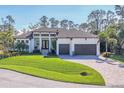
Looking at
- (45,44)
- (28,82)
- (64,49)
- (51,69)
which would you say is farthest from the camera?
(64,49)

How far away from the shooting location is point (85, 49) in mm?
28953

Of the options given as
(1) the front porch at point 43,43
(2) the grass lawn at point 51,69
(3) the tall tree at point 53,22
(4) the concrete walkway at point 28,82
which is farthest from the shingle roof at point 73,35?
(4) the concrete walkway at point 28,82

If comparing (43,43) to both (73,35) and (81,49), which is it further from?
(81,49)

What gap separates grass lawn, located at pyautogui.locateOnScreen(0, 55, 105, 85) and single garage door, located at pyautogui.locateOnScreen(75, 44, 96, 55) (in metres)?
7.37

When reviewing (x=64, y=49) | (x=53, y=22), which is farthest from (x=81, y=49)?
(x=53, y=22)

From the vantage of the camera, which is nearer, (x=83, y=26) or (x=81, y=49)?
(x=81, y=49)

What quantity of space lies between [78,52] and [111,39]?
3.64 metres

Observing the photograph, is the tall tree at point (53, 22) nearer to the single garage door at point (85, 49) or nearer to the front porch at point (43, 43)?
the front porch at point (43, 43)

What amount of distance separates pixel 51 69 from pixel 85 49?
10.9 meters

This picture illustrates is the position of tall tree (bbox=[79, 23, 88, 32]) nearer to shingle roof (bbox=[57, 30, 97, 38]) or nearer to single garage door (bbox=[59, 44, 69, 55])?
shingle roof (bbox=[57, 30, 97, 38])

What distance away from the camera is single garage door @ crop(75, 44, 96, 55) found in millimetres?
28906

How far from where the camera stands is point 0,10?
22.3 meters

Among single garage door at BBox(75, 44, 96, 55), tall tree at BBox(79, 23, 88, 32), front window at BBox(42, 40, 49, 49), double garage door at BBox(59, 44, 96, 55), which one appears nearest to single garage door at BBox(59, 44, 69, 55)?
double garage door at BBox(59, 44, 96, 55)
